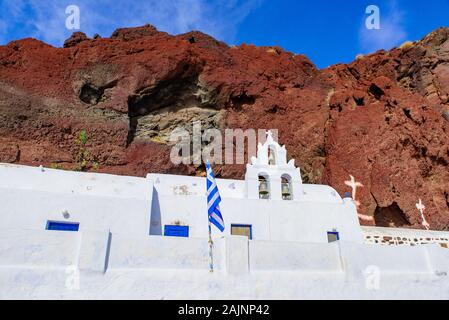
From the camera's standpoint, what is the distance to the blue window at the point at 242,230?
13523 mm

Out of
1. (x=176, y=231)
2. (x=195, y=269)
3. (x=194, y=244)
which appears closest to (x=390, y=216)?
(x=176, y=231)

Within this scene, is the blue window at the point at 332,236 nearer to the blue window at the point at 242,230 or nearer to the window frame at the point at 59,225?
the blue window at the point at 242,230

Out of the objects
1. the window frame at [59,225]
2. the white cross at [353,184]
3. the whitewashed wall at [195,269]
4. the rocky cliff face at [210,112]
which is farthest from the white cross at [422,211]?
the window frame at [59,225]

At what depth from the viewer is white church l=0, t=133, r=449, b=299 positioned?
855 centimetres

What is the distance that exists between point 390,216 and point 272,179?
8.56 metres

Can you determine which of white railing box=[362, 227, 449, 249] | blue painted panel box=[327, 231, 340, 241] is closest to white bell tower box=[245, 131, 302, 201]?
blue painted panel box=[327, 231, 340, 241]

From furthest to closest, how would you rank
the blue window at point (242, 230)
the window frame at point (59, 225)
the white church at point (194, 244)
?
the blue window at point (242, 230) → the window frame at point (59, 225) → the white church at point (194, 244)

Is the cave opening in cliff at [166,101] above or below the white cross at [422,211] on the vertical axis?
above

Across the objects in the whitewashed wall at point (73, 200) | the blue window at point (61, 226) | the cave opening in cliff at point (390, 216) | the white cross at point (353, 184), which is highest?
the white cross at point (353, 184)

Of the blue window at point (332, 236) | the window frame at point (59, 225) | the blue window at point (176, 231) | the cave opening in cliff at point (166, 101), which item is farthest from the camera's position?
the cave opening in cliff at point (166, 101)

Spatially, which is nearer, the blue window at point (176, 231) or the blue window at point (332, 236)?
the blue window at point (176, 231)

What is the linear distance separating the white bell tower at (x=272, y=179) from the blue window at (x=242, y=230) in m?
1.17

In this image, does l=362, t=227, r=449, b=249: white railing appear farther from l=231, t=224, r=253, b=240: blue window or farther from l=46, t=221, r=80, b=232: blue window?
l=46, t=221, r=80, b=232: blue window
